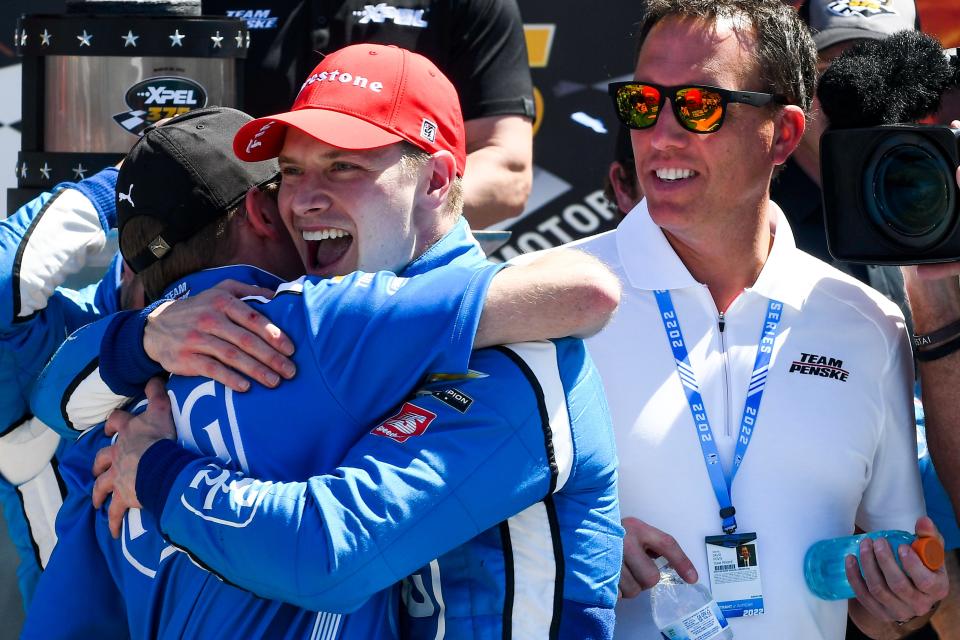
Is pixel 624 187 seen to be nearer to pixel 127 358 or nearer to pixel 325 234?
pixel 325 234

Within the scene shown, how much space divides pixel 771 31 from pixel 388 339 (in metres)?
1.29

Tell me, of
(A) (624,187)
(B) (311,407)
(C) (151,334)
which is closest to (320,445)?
(B) (311,407)

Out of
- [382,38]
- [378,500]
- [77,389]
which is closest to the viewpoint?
[378,500]

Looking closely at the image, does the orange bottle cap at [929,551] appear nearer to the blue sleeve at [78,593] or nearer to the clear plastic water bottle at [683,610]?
the clear plastic water bottle at [683,610]

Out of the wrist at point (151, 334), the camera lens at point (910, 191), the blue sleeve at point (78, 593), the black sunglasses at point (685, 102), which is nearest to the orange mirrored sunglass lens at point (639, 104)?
the black sunglasses at point (685, 102)

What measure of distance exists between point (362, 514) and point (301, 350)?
266 mm

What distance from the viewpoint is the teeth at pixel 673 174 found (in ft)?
7.83

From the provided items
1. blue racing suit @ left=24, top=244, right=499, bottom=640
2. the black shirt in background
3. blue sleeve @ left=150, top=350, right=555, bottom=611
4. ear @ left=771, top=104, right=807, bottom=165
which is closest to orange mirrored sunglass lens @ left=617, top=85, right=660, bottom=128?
ear @ left=771, top=104, right=807, bottom=165

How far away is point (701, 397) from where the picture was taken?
2201 millimetres

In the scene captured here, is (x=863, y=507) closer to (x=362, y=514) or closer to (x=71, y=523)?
(x=362, y=514)

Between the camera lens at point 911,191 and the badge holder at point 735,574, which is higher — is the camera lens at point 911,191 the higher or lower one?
the higher one

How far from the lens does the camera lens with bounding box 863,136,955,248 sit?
7.04 feet

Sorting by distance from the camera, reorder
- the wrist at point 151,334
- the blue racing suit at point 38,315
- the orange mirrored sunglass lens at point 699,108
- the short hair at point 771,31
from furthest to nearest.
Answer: the short hair at point 771,31
the orange mirrored sunglass lens at point 699,108
the blue racing suit at point 38,315
the wrist at point 151,334

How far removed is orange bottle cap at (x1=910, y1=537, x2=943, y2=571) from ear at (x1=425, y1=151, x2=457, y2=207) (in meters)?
1.04
